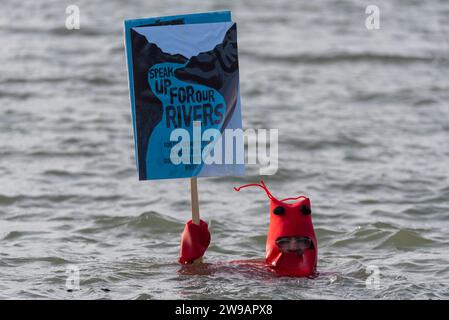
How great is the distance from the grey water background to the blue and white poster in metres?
1.06

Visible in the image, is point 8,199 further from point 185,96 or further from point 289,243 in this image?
point 289,243

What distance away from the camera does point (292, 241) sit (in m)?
8.09

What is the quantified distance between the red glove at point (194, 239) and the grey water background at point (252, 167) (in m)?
0.30

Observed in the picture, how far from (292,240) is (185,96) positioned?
4.54 feet

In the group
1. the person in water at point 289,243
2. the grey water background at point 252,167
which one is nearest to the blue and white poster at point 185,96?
the person in water at point 289,243

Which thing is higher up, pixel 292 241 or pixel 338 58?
pixel 338 58

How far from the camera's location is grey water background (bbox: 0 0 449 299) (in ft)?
29.3

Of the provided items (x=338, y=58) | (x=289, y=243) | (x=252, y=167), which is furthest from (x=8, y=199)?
(x=338, y=58)

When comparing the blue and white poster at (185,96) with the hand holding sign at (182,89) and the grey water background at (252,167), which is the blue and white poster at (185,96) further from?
the grey water background at (252,167)

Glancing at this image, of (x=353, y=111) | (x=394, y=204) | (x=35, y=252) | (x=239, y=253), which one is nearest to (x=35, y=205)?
(x=35, y=252)

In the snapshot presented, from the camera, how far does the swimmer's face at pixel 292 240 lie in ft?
26.6

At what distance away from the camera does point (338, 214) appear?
1126 cm

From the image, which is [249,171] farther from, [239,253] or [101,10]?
[101,10]

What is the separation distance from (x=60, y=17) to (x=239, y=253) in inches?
445
